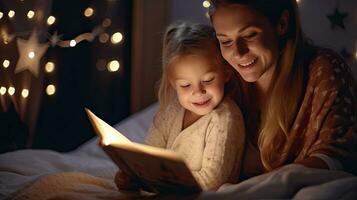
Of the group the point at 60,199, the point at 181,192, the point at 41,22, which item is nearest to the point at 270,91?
the point at 181,192

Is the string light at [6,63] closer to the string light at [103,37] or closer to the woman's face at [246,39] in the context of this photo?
the string light at [103,37]

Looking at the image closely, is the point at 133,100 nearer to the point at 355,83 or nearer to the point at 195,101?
the point at 195,101

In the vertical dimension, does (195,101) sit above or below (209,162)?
above

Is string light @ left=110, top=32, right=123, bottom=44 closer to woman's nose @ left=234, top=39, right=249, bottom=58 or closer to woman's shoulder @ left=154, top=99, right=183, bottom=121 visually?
woman's shoulder @ left=154, top=99, right=183, bottom=121

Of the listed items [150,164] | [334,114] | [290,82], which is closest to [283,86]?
[290,82]

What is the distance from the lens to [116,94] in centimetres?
211

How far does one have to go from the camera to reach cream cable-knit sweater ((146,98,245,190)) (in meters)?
1.25

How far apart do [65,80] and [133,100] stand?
0.95 ft

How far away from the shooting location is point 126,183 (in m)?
1.31

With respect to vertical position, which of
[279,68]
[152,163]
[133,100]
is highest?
[279,68]

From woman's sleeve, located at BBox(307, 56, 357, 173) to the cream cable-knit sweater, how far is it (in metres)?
0.15

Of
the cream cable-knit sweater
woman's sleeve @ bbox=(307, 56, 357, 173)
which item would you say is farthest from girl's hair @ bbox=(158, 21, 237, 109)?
woman's sleeve @ bbox=(307, 56, 357, 173)

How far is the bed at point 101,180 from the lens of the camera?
3.72 feet

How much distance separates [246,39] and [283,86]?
13cm
